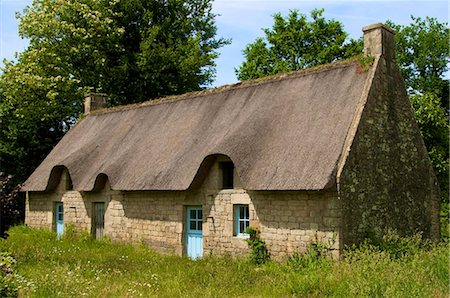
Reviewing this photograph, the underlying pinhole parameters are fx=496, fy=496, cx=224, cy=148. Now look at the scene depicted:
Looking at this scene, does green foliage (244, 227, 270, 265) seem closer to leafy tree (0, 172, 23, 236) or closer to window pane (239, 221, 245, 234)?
window pane (239, 221, 245, 234)

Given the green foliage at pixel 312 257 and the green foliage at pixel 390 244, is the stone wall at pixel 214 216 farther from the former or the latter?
the green foliage at pixel 390 244

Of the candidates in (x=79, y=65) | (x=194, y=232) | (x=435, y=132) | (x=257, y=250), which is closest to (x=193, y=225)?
(x=194, y=232)

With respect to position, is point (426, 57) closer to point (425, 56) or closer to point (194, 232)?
point (425, 56)

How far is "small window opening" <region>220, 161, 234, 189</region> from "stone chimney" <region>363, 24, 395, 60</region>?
4.32 m

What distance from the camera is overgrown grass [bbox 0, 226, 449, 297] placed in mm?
7480

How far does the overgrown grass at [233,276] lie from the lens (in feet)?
24.5

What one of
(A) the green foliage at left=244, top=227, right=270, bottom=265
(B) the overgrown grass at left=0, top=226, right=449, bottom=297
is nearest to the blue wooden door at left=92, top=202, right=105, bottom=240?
(B) the overgrown grass at left=0, top=226, right=449, bottom=297

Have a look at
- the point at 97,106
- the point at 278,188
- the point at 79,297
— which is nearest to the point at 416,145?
the point at 278,188

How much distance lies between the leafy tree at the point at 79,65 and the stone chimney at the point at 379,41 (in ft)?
43.3

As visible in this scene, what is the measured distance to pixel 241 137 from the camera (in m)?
11.9

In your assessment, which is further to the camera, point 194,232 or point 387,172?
point 194,232

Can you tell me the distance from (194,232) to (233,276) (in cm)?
384

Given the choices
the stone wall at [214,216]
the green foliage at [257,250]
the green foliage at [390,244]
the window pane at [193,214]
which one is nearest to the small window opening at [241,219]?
the stone wall at [214,216]

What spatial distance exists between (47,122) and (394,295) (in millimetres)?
21397
